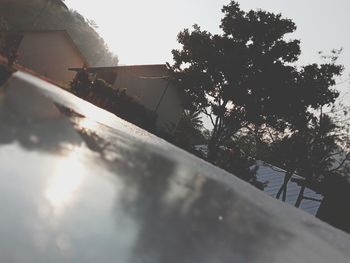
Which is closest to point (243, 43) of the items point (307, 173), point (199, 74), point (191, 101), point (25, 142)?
point (199, 74)

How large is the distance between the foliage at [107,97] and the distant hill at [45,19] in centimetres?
1911

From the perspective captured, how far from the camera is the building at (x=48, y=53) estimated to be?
125ft

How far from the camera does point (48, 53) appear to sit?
133 feet

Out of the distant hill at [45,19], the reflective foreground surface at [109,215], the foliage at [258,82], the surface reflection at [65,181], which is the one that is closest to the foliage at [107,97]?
the foliage at [258,82]

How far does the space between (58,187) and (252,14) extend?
31295 millimetres

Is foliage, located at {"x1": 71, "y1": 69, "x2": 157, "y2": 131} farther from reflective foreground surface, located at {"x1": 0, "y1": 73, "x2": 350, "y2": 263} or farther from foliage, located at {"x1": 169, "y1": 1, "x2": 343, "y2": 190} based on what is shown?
reflective foreground surface, located at {"x1": 0, "y1": 73, "x2": 350, "y2": 263}

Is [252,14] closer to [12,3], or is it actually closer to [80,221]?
[80,221]

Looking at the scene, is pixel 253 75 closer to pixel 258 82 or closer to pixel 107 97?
pixel 258 82

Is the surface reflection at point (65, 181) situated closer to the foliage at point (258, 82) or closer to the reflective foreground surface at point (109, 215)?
the reflective foreground surface at point (109, 215)

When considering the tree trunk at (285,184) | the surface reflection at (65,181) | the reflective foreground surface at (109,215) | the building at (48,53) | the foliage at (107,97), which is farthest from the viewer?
the building at (48,53)

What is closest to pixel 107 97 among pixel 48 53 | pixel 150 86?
pixel 150 86

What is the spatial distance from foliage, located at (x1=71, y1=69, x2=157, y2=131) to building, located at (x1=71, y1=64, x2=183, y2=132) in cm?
754

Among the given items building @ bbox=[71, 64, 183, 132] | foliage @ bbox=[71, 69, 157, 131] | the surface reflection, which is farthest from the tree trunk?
the surface reflection

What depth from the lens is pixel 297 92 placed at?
100 feet
